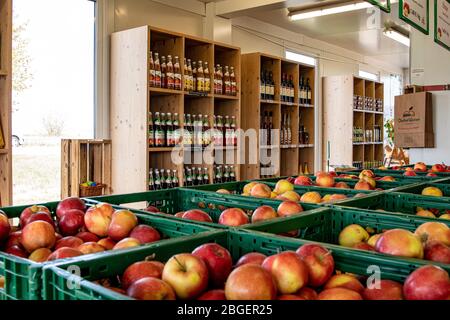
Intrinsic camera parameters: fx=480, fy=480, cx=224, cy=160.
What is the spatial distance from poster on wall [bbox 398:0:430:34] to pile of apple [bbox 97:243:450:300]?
313cm

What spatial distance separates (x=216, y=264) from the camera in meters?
1.15

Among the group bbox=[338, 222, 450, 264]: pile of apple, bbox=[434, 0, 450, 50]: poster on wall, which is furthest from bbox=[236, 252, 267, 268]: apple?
bbox=[434, 0, 450, 50]: poster on wall

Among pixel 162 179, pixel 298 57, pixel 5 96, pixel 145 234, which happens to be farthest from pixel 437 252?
pixel 298 57

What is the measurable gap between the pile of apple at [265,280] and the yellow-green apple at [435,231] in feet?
1.32

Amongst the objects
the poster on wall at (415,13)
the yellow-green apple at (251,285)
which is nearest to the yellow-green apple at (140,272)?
the yellow-green apple at (251,285)

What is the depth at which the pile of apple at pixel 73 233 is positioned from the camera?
4.83 ft

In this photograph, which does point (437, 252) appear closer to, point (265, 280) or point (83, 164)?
point (265, 280)

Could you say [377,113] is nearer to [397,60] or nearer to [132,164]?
[397,60]

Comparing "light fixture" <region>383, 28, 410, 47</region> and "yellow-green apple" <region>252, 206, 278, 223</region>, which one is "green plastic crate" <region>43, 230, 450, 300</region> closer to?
"yellow-green apple" <region>252, 206, 278, 223</region>

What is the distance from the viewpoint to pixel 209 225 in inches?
59.4

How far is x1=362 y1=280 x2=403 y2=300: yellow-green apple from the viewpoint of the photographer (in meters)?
1.03
